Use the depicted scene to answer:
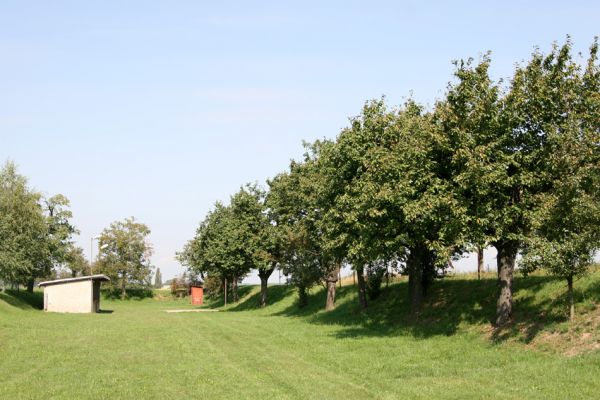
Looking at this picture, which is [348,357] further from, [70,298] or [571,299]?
[70,298]

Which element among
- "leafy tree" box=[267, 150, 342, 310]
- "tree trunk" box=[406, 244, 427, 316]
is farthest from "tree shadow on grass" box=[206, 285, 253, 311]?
"tree trunk" box=[406, 244, 427, 316]

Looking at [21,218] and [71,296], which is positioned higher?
[21,218]

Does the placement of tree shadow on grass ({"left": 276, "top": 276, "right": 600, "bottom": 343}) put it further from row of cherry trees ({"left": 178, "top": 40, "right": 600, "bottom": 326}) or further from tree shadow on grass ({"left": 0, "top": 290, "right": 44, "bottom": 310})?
tree shadow on grass ({"left": 0, "top": 290, "right": 44, "bottom": 310})

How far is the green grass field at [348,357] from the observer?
1723 cm

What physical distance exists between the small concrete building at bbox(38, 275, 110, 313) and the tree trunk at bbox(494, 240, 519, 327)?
167ft

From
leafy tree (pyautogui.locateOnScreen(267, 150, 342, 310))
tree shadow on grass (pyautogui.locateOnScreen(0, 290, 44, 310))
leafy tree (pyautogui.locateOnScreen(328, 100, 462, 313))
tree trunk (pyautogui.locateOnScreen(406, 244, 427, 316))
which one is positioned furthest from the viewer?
tree shadow on grass (pyautogui.locateOnScreen(0, 290, 44, 310))

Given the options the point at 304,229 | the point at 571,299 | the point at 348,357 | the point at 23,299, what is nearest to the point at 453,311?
the point at 571,299

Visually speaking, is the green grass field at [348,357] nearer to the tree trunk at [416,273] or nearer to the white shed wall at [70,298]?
the tree trunk at [416,273]

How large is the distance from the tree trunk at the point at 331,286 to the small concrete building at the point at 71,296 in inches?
1137

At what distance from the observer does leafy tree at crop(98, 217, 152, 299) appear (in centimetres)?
10956

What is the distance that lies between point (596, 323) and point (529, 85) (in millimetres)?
10866

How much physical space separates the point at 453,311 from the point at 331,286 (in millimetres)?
20639

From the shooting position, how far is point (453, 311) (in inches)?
1300

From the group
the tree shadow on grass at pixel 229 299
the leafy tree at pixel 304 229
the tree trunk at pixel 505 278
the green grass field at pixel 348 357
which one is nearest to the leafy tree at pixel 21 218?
the tree shadow on grass at pixel 229 299
